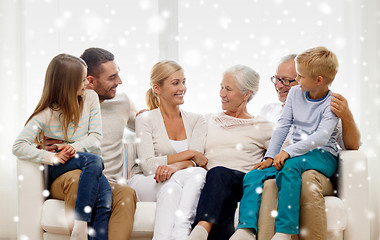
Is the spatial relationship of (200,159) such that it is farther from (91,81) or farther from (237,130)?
(91,81)

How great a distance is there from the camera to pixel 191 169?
211 cm

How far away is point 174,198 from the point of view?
1962 mm

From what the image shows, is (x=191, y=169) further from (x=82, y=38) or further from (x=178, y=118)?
(x=82, y=38)

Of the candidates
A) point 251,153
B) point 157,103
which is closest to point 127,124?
point 157,103

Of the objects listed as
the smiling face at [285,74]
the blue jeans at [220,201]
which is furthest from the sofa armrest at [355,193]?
the smiling face at [285,74]

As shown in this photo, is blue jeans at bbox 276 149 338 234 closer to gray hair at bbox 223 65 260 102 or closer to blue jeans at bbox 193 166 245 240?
blue jeans at bbox 193 166 245 240

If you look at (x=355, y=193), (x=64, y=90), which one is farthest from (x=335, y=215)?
(x=64, y=90)

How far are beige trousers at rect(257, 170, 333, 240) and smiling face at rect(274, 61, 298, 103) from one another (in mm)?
627

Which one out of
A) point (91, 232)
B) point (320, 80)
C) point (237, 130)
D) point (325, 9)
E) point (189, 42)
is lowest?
point (91, 232)

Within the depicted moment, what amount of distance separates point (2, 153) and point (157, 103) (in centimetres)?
117

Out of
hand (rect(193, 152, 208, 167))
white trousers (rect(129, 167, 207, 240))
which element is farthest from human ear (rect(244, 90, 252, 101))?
white trousers (rect(129, 167, 207, 240))

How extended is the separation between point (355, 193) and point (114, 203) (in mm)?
1054

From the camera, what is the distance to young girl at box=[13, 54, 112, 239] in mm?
1848

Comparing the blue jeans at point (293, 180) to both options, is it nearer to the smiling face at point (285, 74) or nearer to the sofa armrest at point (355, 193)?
the sofa armrest at point (355, 193)
